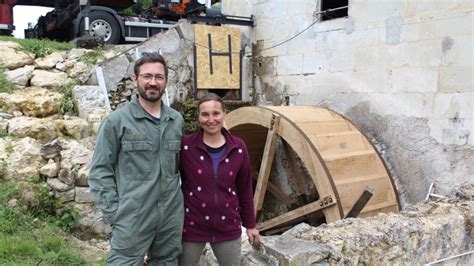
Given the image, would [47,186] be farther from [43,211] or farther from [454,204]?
[454,204]

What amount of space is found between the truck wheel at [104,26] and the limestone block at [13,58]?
1541 mm

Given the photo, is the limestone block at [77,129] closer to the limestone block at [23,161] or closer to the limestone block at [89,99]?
the limestone block at [89,99]

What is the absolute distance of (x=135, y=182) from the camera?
189cm

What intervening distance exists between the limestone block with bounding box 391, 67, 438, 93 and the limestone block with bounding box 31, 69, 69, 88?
4.37m

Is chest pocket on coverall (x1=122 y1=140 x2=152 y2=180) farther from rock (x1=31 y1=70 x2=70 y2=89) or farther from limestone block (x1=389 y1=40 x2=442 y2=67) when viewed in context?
rock (x1=31 y1=70 x2=70 y2=89)

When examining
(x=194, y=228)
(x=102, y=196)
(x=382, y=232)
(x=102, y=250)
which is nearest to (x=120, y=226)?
(x=102, y=196)

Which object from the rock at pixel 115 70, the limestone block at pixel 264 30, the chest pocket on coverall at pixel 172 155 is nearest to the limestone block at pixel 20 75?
the rock at pixel 115 70

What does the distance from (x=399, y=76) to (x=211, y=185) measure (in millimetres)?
3797

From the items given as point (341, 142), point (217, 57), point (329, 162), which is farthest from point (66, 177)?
point (217, 57)

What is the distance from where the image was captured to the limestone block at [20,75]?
5.54m

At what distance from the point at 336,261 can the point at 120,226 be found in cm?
114

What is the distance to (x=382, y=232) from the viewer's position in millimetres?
2535

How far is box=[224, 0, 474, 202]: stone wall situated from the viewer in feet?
14.8

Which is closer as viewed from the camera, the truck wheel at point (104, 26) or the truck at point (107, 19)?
the truck at point (107, 19)
